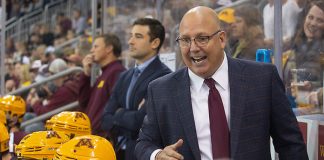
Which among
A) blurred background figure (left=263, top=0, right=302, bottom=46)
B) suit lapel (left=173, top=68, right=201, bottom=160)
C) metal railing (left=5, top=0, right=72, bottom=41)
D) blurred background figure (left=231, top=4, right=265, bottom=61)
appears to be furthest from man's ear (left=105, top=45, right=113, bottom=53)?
metal railing (left=5, top=0, right=72, bottom=41)

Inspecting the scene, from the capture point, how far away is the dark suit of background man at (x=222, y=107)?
288 cm

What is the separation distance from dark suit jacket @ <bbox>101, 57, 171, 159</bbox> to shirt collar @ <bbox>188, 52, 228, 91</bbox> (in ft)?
5.49

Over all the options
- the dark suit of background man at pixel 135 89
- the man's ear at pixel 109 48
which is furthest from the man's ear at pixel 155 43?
the man's ear at pixel 109 48

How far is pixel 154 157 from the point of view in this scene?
292 centimetres

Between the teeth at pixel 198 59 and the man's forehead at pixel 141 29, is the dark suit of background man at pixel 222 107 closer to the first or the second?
the teeth at pixel 198 59

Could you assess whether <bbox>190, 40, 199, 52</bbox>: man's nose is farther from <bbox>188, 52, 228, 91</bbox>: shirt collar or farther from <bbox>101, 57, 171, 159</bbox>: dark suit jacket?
<bbox>101, 57, 171, 159</bbox>: dark suit jacket

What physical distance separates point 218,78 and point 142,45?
86.6 inches

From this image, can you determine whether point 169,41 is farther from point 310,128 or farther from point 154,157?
point 154,157

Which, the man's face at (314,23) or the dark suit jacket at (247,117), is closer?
the dark suit jacket at (247,117)

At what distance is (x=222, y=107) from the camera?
292 centimetres

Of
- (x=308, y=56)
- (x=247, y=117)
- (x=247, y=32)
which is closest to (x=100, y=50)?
(x=247, y=32)

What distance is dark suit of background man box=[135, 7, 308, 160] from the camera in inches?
114

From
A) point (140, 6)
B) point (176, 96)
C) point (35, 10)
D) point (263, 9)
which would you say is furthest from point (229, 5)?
point (35, 10)

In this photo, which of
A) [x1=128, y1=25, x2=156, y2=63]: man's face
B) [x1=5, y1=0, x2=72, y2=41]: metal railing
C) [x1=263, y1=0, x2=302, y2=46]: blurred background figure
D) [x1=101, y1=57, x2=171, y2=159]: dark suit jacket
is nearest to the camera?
[x1=263, y1=0, x2=302, y2=46]: blurred background figure
